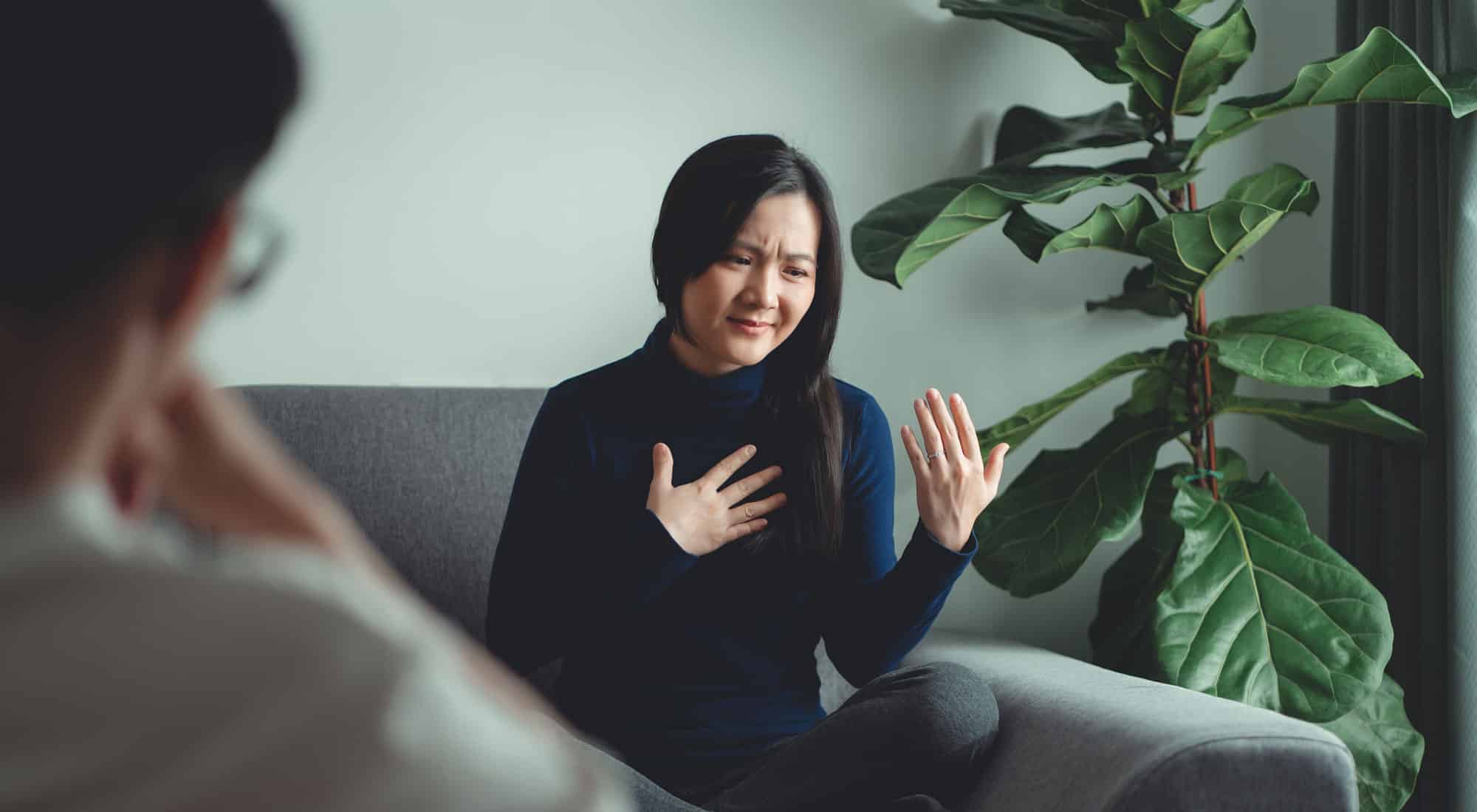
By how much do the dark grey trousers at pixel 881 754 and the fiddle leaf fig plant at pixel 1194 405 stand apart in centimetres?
35

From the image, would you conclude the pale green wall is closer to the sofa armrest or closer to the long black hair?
the long black hair

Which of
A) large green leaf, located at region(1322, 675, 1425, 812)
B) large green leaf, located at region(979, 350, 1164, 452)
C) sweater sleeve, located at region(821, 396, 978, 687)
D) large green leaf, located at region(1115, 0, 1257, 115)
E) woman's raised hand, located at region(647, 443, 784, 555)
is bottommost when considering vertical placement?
large green leaf, located at region(1322, 675, 1425, 812)

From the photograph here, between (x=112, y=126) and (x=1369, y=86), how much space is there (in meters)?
1.57

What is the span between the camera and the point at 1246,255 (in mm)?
2182

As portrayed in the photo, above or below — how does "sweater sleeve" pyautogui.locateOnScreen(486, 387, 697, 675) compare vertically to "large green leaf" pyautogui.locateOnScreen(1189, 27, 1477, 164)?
below

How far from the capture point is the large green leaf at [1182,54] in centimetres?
158

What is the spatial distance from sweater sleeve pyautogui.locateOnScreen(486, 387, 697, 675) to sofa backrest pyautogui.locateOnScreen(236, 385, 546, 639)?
178mm

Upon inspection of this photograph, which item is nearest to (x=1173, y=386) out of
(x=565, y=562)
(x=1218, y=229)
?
(x=1218, y=229)

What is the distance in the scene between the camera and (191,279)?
14.5 inches

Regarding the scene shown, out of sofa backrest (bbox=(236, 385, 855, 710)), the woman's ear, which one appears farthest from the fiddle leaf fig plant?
the woman's ear

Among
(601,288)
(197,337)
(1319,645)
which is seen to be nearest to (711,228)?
(601,288)

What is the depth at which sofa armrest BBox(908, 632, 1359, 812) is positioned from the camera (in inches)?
43.9

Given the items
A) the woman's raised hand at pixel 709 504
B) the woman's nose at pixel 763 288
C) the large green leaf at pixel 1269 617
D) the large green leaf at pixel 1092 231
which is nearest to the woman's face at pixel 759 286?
the woman's nose at pixel 763 288

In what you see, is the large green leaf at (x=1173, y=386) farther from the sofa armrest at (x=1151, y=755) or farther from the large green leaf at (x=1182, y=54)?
the sofa armrest at (x=1151, y=755)
